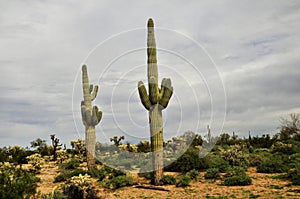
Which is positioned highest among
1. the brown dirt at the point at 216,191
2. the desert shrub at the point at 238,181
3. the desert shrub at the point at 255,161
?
the desert shrub at the point at 255,161

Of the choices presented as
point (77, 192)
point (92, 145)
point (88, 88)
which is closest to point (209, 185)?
point (77, 192)

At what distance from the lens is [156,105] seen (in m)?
14.5

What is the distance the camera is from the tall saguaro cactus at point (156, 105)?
47.1ft

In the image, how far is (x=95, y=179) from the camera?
16.2m

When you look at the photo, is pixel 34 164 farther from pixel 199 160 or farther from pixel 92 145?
pixel 199 160

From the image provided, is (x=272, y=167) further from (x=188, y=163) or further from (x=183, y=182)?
(x=183, y=182)

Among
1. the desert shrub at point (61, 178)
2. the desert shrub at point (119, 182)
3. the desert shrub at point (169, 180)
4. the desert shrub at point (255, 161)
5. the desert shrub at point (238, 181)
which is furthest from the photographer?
the desert shrub at point (255, 161)

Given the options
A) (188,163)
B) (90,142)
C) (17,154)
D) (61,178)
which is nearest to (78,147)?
→ (17,154)

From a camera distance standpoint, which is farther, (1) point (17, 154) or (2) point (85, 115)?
(1) point (17, 154)

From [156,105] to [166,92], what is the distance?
0.75 meters

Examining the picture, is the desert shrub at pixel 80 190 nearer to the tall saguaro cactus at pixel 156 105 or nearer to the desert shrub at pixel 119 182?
the desert shrub at pixel 119 182

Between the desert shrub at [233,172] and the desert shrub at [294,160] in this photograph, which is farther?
the desert shrub at [294,160]

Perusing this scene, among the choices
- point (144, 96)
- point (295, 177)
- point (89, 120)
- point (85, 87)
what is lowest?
point (295, 177)

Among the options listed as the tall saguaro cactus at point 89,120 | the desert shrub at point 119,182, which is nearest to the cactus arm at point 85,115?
the tall saguaro cactus at point 89,120
